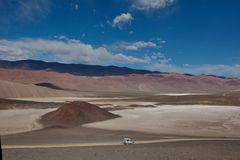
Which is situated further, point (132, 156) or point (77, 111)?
point (77, 111)

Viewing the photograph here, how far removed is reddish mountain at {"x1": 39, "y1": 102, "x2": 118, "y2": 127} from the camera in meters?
36.7

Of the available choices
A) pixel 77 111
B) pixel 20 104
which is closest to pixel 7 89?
pixel 20 104

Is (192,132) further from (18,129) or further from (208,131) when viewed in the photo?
(18,129)

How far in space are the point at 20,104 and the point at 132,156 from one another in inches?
1957

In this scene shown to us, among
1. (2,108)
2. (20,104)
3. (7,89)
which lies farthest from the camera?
(7,89)

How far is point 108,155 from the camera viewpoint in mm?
14727

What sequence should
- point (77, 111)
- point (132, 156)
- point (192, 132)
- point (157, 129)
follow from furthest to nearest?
point (77, 111), point (157, 129), point (192, 132), point (132, 156)

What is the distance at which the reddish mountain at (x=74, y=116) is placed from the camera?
3668cm

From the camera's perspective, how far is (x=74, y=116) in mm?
37781

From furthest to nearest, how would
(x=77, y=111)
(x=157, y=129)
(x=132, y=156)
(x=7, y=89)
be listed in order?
1. (x=7, y=89)
2. (x=77, y=111)
3. (x=157, y=129)
4. (x=132, y=156)

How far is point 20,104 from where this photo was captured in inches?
2402

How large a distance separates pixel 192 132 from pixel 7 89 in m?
85.2

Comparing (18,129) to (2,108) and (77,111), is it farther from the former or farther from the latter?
(2,108)

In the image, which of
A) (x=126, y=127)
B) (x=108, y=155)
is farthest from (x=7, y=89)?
(x=108, y=155)
